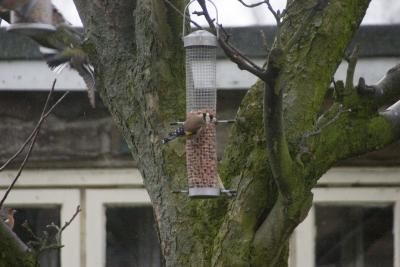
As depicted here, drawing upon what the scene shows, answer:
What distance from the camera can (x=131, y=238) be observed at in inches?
241

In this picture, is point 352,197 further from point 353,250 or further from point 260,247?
point 260,247

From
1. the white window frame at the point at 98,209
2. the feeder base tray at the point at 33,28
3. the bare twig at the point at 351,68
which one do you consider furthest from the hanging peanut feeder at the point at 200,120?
the white window frame at the point at 98,209

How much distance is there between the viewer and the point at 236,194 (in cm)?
348

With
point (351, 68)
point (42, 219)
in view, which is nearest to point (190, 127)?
point (351, 68)

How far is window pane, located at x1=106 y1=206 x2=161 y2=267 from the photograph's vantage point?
19.8 feet

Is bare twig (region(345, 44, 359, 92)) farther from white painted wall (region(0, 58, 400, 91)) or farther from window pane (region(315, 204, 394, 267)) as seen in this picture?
window pane (region(315, 204, 394, 267))

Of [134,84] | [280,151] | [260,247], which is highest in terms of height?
[134,84]

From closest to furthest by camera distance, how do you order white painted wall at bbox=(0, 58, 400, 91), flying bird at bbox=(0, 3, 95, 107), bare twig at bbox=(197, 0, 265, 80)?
bare twig at bbox=(197, 0, 265, 80)
flying bird at bbox=(0, 3, 95, 107)
white painted wall at bbox=(0, 58, 400, 91)

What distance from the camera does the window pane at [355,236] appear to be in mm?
6020

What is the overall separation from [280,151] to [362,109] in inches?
21.1

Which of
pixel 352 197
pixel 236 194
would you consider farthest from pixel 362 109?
pixel 352 197

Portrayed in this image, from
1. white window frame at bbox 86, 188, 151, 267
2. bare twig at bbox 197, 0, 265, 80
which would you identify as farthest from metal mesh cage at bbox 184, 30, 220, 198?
white window frame at bbox 86, 188, 151, 267

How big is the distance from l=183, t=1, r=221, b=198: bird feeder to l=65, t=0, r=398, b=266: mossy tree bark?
49 mm

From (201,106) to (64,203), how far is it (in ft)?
7.75
